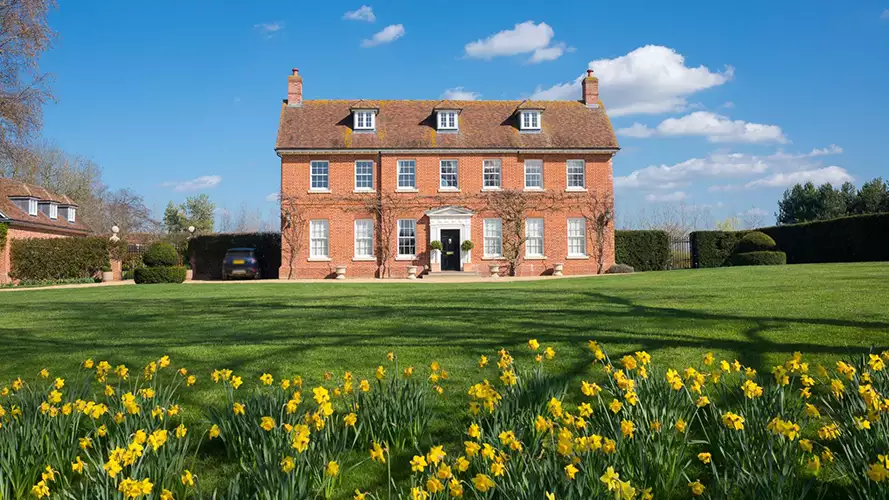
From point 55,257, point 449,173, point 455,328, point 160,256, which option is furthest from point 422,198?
point 455,328

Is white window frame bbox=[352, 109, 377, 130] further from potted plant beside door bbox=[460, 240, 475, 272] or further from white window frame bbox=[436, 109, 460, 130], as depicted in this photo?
potted plant beside door bbox=[460, 240, 475, 272]

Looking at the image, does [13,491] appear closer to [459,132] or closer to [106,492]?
[106,492]

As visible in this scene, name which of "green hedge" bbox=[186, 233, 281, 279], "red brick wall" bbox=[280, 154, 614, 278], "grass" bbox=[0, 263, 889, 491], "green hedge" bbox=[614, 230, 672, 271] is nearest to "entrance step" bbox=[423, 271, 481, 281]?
"red brick wall" bbox=[280, 154, 614, 278]

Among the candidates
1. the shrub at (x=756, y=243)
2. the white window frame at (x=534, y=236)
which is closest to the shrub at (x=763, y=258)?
the shrub at (x=756, y=243)

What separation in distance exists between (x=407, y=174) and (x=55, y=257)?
1831cm

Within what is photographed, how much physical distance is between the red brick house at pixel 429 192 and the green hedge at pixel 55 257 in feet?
33.4

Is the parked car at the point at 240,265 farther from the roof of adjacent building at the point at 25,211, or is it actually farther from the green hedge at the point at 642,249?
the green hedge at the point at 642,249

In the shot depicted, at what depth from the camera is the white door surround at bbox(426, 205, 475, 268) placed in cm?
2919

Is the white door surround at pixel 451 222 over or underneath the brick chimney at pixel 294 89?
underneath

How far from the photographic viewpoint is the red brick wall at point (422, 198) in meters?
29.3

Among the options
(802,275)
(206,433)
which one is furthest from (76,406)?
(802,275)

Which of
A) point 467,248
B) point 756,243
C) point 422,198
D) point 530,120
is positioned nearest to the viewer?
point 756,243

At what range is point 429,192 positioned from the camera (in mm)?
29562

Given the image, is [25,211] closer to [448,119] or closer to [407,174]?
[407,174]
